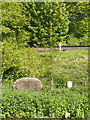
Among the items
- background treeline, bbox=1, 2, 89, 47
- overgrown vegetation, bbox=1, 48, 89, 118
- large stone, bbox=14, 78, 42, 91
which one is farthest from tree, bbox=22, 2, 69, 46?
large stone, bbox=14, 78, 42, 91

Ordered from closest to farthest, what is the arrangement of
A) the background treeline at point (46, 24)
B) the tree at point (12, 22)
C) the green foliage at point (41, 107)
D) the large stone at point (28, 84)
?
the green foliage at point (41, 107)
the large stone at point (28, 84)
the tree at point (12, 22)
the background treeline at point (46, 24)

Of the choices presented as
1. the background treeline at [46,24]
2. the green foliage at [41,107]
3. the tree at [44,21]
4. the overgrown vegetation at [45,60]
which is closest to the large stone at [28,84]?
the overgrown vegetation at [45,60]

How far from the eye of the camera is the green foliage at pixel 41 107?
3.23 metres

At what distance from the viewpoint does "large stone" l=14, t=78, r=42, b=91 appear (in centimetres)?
399

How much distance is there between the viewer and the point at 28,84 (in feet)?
13.2

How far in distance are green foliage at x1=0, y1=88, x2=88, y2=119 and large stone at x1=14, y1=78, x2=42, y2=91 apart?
2.23 ft

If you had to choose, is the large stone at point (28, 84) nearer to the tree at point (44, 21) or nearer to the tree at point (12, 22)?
the tree at point (12, 22)

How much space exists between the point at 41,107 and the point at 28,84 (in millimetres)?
851

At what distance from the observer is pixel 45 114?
330 centimetres

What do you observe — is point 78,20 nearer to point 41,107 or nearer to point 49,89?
point 49,89

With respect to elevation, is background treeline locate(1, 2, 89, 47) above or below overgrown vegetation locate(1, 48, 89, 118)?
above

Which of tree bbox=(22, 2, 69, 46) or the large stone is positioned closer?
the large stone

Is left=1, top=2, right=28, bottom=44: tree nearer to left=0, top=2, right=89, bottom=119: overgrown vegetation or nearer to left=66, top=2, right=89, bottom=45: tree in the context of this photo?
left=0, top=2, right=89, bottom=119: overgrown vegetation

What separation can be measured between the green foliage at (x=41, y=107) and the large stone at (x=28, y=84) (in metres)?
0.68
